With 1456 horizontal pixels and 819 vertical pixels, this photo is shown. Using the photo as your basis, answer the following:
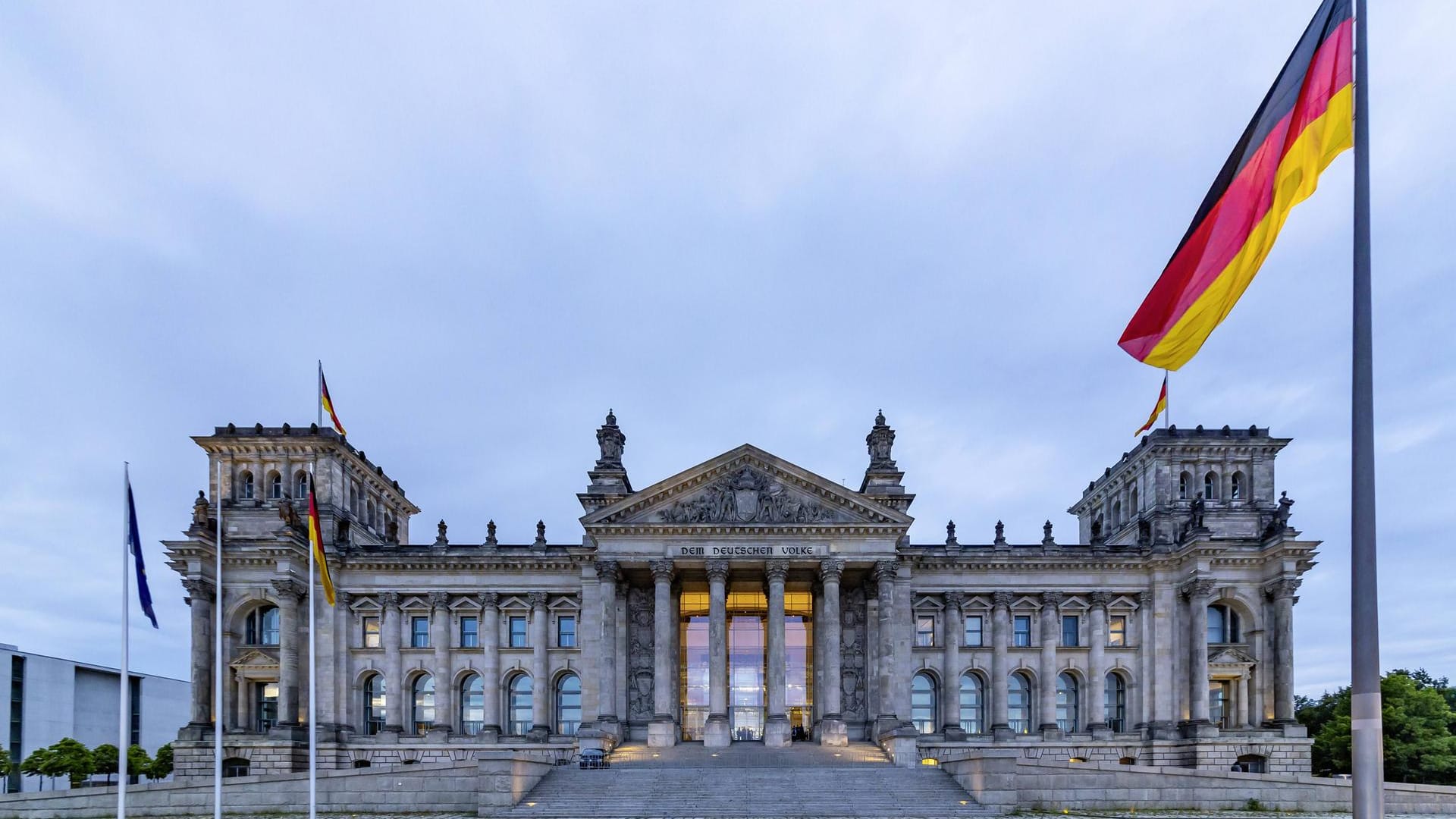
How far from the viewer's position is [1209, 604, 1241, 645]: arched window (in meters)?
66.9

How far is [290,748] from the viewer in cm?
6228

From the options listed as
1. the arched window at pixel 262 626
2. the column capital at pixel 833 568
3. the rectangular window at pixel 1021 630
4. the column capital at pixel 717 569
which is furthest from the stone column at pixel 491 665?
the rectangular window at pixel 1021 630

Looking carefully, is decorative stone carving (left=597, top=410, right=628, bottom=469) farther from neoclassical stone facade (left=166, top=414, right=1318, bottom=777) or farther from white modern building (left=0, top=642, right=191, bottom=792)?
white modern building (left=0, top=642, right=191, bottom=792)

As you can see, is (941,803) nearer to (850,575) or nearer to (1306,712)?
(850,575)

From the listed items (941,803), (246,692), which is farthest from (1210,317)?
(246,692)

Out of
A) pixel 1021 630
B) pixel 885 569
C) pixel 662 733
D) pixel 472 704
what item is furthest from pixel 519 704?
pixel 1021 630

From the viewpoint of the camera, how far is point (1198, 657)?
211 feet

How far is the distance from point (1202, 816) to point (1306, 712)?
52884 millimetres

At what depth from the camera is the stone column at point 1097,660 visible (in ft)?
219

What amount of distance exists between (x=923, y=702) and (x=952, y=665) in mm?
3477

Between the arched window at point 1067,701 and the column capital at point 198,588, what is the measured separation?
184ft

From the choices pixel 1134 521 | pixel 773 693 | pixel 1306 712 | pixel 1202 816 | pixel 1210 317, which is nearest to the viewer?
pixel 1210 317

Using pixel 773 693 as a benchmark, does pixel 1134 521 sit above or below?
above

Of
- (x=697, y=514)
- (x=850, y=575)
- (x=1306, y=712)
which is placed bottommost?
(x=1306, y=712)
